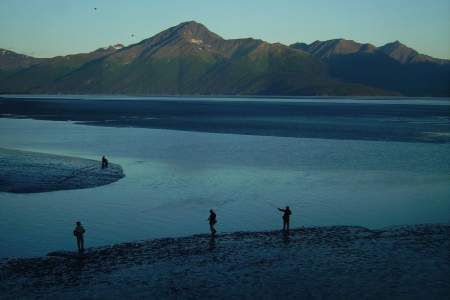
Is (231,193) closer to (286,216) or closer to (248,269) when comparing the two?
(286,216)

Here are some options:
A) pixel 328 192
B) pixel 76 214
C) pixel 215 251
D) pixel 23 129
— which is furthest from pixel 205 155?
pixel 23 129

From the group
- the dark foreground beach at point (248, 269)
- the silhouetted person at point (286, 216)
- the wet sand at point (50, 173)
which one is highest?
the silhouetted person at point (286, 216)

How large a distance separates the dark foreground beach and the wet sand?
69.4 ft

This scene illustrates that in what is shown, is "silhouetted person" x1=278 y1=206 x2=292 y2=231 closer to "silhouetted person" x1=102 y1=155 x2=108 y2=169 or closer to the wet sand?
the wet sand

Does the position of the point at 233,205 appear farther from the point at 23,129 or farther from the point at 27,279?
the point at 23,129

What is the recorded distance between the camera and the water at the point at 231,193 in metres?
35.1

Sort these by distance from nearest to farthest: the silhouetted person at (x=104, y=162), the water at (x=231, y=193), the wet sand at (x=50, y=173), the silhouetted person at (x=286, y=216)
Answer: the silhouetted person at (x=286, y=216) < the water at (x=231, y=193) < the wet sand at (x=50, y=173) < the silhouetted person at (x=104, y=162)

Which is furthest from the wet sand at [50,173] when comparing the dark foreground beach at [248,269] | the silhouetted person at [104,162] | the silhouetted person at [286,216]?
the silhouetted person at [286,216]

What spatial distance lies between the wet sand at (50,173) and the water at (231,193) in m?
2.03

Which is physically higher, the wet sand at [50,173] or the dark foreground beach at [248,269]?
the wet sand at [50,173]

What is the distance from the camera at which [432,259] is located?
89.5 feet

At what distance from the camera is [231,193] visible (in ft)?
153

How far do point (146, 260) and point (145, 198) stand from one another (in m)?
16.9

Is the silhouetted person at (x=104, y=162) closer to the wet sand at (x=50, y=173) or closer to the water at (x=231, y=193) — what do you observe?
the wet sand at (x=50, y=173)
